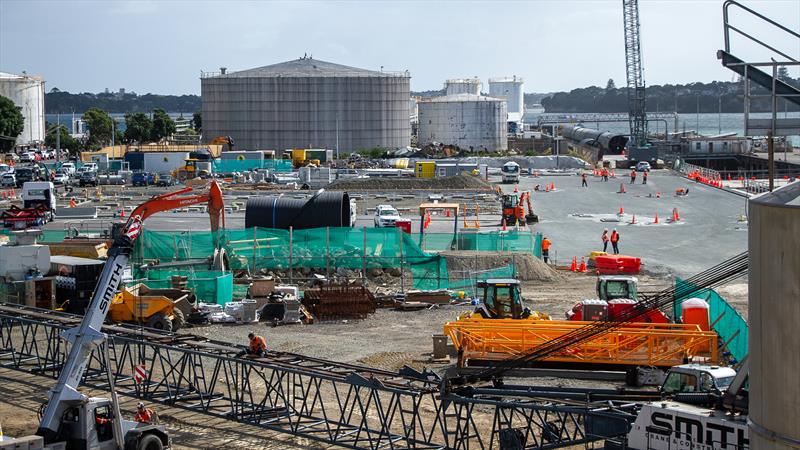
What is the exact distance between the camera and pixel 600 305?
2475 centimetres

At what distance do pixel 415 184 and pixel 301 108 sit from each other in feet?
133

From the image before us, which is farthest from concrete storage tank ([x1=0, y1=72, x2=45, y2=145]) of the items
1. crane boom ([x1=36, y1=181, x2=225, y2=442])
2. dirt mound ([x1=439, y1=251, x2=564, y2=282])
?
crane boom ([x1=36, y1=181, x2=225, y2=442])

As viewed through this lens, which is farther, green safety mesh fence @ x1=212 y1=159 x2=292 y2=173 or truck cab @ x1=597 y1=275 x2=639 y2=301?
green safety mesh fence @ x1=212 y1=159 x2=292 y2=173

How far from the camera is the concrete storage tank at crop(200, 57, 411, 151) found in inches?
4257

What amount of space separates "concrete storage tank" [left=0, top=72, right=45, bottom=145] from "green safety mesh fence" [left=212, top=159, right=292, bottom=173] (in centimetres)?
5775

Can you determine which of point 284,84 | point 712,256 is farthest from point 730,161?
point 712,256

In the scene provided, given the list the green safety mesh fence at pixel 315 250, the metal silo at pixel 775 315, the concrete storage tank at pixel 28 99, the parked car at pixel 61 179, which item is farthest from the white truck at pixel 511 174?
the concrete storage tank at pixel 28 99

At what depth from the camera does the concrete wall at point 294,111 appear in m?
108

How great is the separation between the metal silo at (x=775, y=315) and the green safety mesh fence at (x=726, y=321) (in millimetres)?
13582

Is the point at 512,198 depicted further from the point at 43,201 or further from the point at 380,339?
the point at 380,339

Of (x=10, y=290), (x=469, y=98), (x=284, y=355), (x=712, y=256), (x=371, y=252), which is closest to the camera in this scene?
(x=284, y=355)

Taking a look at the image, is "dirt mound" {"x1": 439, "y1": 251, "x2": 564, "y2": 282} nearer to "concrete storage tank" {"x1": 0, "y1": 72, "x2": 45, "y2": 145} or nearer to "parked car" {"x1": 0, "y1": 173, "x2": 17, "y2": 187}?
"parked car" {"x1": 0, "y1": 173, "x2": 17, "y2": 187}

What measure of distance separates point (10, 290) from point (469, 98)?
10321cm

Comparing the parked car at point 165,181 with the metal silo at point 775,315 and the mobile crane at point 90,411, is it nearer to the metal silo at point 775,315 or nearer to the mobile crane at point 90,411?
the mobile crane at point 90,411
